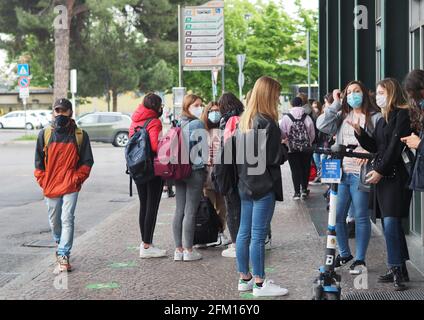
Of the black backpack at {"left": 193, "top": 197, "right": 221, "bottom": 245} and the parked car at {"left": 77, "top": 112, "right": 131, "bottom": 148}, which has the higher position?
the parked car at {"left": 77, "top": 112, "right": 131, "bottom": 148}

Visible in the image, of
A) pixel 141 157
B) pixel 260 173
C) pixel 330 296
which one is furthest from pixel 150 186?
pixel 330 296

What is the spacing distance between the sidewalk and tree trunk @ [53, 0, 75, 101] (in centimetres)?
2531

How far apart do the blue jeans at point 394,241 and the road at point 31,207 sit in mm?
3615

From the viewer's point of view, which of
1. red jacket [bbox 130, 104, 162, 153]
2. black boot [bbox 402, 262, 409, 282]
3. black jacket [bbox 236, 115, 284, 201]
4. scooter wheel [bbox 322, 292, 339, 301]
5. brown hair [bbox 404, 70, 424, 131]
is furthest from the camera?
red jacket [bbox 130, 104, 162, 153]

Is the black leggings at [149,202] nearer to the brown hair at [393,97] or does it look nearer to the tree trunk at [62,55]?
the brown hair at [393,97]

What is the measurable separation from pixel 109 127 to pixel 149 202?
24.4 meters

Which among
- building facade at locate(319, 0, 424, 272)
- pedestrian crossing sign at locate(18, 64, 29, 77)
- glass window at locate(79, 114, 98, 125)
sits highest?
pedestrian crossing sign at locate(18, 64, 29, 77)

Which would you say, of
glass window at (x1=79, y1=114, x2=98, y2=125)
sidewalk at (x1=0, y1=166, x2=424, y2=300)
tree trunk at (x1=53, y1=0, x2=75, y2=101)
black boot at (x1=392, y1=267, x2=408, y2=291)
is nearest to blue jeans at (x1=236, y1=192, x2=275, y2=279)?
sidewalk at (x1=0, y1=166, x2=424, y2=300)

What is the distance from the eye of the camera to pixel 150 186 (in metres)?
7.79

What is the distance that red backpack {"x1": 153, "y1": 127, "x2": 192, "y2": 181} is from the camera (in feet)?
24.5

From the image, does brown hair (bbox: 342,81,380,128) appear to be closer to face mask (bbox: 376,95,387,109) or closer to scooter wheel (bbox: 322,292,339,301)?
face mask (bbox: 376,95,387,109)

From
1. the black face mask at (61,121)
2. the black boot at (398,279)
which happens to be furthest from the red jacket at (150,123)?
the black boot at (398,279)

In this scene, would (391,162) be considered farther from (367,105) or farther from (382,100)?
(367,105)
